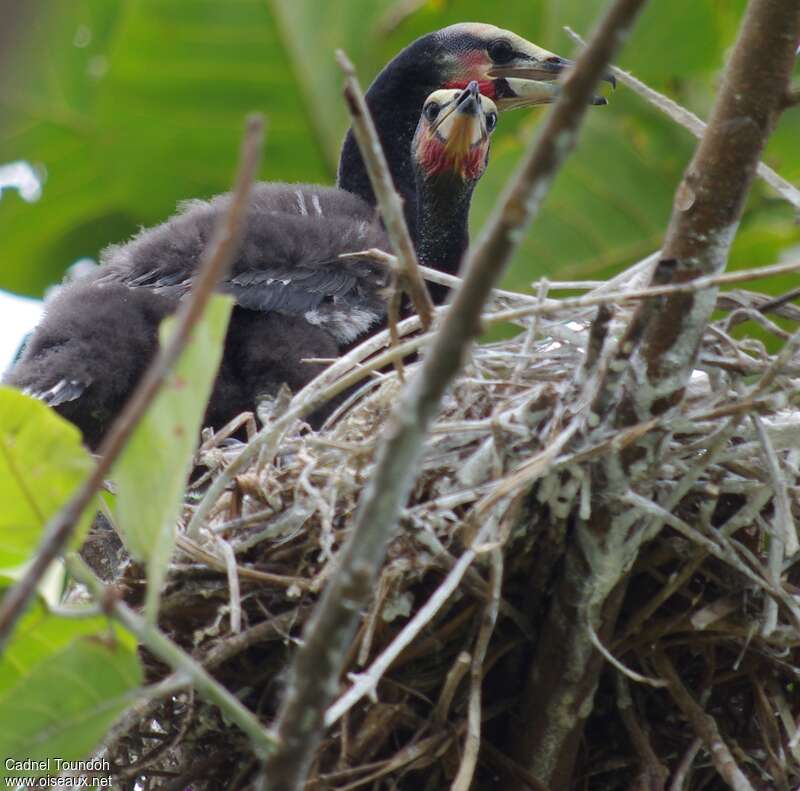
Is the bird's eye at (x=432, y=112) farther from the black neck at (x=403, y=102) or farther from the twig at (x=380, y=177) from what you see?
the twig at (x=380, y=177)

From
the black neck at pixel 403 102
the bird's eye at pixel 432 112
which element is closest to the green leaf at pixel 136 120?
the black neck at pixel 403 102

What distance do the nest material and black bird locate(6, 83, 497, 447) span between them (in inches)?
19.5

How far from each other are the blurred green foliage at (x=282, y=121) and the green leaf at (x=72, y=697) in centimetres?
236

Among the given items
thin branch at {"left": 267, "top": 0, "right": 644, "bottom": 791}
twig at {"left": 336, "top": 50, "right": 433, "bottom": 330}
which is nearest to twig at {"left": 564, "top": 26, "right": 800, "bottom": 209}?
twig at {"left": 336, "top": 50, "right": 433, "bottom": 330}

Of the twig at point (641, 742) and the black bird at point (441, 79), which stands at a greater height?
the black bird at point (441, 79)

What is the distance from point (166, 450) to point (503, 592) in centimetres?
88

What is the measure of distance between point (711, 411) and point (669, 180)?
76.5 inches

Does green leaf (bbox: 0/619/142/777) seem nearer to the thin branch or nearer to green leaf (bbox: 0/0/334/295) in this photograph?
the thin branch

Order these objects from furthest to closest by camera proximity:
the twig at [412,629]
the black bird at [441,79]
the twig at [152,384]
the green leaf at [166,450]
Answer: the black bird at [441,79] → the twig at [412,629] → the green leaf at [166,450] → the twig at [152,384]

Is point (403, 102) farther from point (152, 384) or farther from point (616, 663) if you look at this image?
point (152, 384)

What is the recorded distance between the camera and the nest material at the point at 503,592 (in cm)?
188

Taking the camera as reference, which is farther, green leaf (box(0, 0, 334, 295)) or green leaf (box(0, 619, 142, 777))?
green leaf (box(0, 0, 334, 295))

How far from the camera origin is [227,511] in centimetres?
214

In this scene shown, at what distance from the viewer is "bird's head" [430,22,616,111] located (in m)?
3.57
